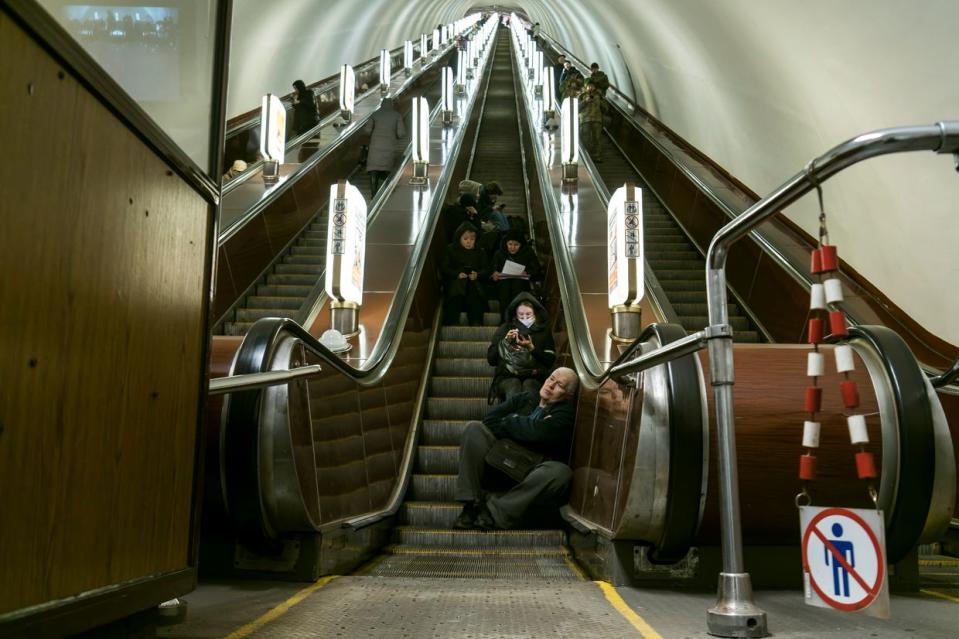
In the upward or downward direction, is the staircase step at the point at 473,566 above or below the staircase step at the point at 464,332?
below

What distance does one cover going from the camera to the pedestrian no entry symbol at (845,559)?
1925mm

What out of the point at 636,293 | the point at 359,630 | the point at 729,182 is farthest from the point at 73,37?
the point at 729,182

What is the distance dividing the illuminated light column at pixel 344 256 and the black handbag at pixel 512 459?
7.15ft

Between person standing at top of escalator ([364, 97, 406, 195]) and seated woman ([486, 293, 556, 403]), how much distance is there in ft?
19.7

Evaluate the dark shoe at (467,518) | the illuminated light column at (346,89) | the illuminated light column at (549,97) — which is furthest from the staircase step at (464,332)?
the illuminated light column at (549,97)

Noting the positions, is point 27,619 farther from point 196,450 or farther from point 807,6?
point 807,6

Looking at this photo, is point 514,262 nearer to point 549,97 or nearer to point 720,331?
point 720,331

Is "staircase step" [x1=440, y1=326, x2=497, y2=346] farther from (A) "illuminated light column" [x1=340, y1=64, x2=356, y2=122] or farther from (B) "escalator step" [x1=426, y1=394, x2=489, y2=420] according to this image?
(A) "illuminated light column" [x1=340, y1=64, x2=356, y2=122]

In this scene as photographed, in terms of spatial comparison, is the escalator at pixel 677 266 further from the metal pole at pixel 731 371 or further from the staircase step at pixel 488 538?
the metal pole at pixel 731 371

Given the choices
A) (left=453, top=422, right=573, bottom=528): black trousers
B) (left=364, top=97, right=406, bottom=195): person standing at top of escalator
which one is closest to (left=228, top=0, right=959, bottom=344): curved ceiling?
(left=453, top=422, right=573, bottom=528): black trousers

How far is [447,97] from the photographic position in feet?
58.0

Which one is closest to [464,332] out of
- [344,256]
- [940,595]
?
[344,256]

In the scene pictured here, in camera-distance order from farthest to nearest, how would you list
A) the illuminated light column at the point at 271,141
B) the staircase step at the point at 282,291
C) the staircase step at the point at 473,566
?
1. the illuminated light column at the point at 271,141
2. the staircase step at the point at 282,291
3. the staircase step at the point at 473,566

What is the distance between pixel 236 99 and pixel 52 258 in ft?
54.9
